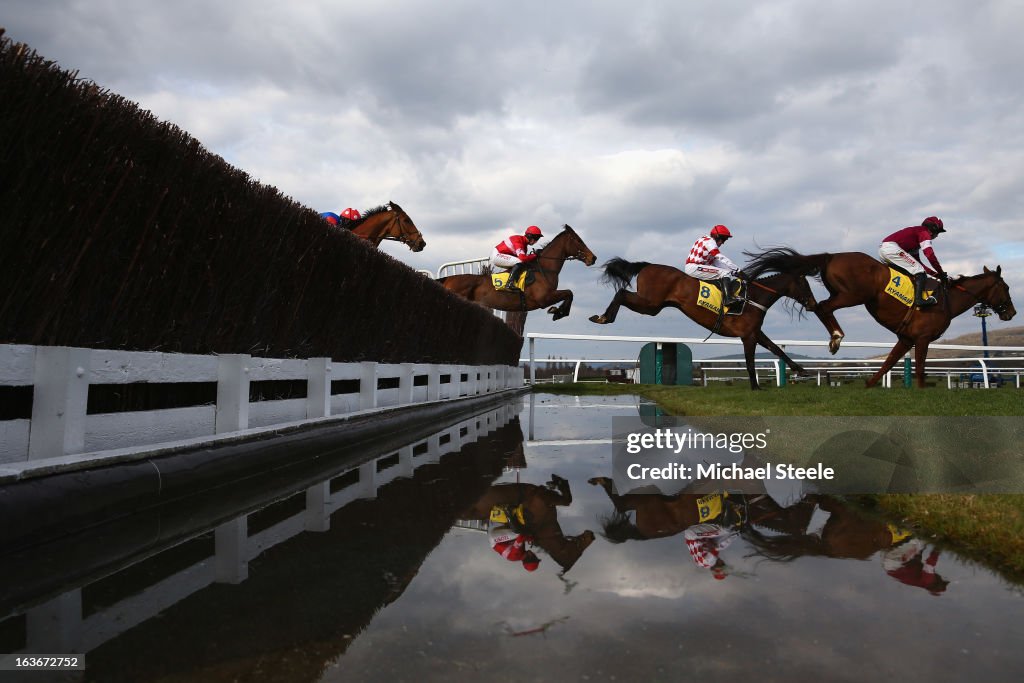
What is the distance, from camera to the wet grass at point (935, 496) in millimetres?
3125

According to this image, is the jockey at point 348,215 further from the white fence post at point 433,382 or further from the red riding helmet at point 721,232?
the red riding helmet at point 721,232

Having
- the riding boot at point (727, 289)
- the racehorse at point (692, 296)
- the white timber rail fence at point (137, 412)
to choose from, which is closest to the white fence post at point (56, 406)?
the white timber rail fence at point (137, 412)

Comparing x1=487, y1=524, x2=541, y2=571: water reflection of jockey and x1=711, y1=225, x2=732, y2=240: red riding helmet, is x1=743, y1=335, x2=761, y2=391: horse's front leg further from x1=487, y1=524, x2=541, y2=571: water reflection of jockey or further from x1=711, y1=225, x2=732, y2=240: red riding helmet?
x1=487, y1=524, x2=541, y2=571: water reflection of jockey

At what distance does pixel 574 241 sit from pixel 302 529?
12.7 m

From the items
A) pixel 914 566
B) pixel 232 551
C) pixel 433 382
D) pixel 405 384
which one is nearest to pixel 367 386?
pixel 405 384

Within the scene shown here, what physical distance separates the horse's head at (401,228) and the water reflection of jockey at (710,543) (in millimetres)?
12001

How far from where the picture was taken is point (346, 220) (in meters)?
13.8

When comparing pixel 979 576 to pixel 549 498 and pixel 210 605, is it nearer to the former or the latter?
pixel 549 498

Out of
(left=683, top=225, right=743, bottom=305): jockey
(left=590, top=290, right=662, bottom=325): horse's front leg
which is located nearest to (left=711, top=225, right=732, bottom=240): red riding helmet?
(left=683, top=225, right=743, bottom=305): jockey

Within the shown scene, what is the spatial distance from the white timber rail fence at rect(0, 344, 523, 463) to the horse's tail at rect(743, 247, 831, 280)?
8192 millimetres

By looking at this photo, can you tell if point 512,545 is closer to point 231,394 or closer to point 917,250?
point 231,394

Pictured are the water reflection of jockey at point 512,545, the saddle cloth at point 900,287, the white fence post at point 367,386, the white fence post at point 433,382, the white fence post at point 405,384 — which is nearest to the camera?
the water reflection of jockey at point 512,545

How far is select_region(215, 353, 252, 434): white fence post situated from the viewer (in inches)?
203

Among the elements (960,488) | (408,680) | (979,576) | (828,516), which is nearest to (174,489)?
(408,680)
